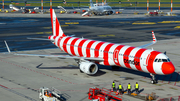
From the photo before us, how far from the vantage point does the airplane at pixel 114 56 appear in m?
36.6

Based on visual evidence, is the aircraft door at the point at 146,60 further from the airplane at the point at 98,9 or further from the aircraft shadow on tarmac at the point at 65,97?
the airplane at the point at 98,9

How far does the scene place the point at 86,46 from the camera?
46625mm

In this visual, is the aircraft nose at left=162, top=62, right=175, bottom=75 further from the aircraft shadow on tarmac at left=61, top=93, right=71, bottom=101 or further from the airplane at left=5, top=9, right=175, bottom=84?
the aircraft shadow on tarmac at left=61, top=93, right=71, bottom=101

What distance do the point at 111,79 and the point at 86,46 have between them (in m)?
8.16

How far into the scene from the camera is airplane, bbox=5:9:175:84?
36562mm

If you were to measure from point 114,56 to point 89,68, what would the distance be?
409 centimetres

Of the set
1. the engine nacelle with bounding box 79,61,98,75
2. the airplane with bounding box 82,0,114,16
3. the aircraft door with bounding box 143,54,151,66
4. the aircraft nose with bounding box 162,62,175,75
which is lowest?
the engine nacelle with bounding box 79,61,98,75

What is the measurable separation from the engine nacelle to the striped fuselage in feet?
7.90

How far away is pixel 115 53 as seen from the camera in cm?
4188

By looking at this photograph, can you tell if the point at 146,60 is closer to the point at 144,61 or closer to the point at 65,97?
the point at 144,61

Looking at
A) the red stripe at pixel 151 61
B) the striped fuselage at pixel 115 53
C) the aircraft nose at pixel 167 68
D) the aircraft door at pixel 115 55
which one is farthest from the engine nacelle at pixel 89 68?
the aircraft nose at pixel 167 68

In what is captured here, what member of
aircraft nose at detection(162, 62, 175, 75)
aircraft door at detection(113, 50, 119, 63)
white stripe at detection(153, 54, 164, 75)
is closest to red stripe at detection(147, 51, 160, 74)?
white stripe at detection(153, 54, 164, 75)

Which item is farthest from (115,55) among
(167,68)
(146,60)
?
(167,68)

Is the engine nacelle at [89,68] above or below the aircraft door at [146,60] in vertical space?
below
